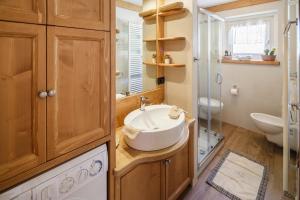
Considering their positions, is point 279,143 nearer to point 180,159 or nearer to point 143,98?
point 180,159

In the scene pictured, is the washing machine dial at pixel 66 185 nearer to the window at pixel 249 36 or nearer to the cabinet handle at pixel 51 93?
the cabinet handle at pixel 51 93

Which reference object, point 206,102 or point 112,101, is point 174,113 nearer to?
point 112,101

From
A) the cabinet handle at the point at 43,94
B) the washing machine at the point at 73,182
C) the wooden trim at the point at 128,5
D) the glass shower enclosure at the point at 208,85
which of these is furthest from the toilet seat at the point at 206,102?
the cabinet handle at the point at 43,94

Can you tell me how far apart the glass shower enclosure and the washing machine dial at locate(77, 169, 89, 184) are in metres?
1.81

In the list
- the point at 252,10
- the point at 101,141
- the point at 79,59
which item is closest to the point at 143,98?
the point at 101,141

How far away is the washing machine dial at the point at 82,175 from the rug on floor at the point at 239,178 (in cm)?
166

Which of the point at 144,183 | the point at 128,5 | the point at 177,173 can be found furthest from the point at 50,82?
the point at 177,173

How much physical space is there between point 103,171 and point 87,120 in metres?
0.33

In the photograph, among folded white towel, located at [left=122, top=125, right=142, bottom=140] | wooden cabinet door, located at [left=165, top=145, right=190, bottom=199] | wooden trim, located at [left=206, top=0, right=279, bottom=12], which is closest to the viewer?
folded white towel, located at [left=122, top=125, right=142, bottom=140]

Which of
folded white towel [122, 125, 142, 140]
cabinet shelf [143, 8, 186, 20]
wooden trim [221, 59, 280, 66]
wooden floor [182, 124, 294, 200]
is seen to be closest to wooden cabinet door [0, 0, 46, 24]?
folded white towel [122, 125, 142, 140]

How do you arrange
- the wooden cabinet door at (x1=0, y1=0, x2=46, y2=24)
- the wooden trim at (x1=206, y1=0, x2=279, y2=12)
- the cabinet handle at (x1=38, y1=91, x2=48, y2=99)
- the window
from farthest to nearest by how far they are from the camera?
1. the window
2. the wooden trim at (x1=206, y1=0, x2=279, y2=12)
3. the cabinet handle at (x1=38, y1=91, x2=48, y2=99)
4. the wooden cabinet door at (x1=0, y1=0, x2=46, y2=24)

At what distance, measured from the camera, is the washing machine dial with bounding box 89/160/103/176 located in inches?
39.8

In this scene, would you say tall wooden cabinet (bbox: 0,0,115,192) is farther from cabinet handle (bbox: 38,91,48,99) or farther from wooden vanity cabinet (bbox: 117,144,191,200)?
wooden vanity cabinet (bbox: 117,144,191,200)

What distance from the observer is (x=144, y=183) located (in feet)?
4.54
